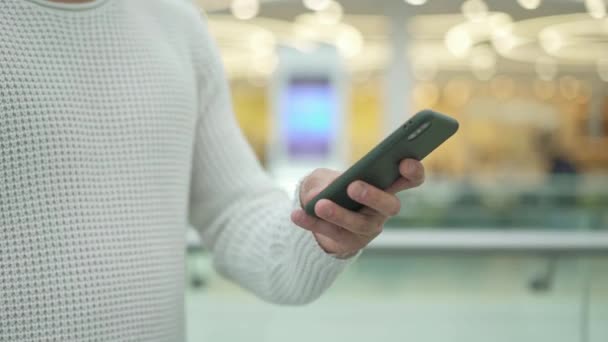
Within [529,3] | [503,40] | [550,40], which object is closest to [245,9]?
[529,3]

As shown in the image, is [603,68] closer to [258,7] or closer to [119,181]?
[258,7]

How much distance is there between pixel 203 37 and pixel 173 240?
0.37m

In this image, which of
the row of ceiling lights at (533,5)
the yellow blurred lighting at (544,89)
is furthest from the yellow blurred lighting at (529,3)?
the yellow blurred lighting at (544,89)

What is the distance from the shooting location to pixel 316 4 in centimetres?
1039

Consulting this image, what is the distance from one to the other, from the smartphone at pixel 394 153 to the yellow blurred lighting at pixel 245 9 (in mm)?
9699

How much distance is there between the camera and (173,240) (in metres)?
1.12

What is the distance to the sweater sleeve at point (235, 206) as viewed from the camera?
3.71ft

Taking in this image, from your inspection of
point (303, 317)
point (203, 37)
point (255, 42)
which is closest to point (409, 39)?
point (255, 42)

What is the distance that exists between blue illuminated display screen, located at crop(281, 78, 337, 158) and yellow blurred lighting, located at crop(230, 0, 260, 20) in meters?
2.40

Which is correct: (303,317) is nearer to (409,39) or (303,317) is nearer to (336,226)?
(336,226)

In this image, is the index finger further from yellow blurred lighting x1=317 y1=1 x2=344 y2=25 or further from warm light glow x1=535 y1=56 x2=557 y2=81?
warm light glow x1=535 y1=56 x2=557 y2=81

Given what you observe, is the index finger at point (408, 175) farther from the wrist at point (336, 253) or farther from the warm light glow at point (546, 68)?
the warm light glow at point (546, 68)

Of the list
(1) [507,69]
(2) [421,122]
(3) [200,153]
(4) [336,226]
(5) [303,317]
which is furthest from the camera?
(1) [507,69]

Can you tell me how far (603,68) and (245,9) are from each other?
6959mm
